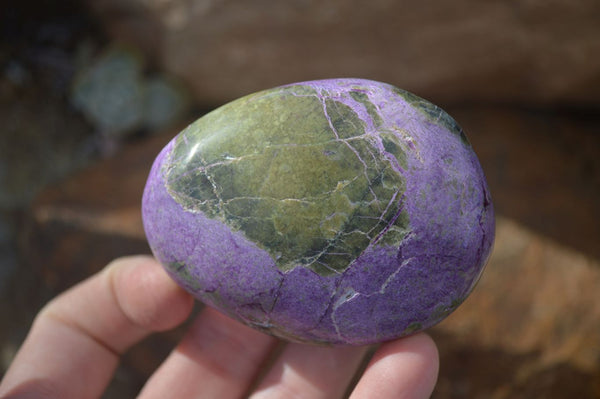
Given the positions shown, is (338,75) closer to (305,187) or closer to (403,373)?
(305,187)

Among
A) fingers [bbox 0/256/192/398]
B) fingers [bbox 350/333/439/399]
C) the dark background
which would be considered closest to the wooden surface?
the dark background

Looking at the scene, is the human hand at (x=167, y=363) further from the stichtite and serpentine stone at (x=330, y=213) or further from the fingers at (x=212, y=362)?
the stichtite and serpentine stone at (x=330, y=213)

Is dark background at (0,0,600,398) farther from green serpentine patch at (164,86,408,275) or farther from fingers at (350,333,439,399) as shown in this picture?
green serpentine patch at (164,86,408,275)

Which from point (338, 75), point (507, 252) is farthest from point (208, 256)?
point (338, 75)

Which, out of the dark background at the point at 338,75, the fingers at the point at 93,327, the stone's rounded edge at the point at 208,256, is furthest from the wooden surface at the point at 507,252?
the stone's rounded edge at the point at 208,256

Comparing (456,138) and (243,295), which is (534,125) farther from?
(243,295)

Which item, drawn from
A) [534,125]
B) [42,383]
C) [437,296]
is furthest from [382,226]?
[534,125]

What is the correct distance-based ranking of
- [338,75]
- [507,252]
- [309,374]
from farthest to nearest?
[338,75] < [507,252] < [309,374]

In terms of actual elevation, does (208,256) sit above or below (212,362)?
above
